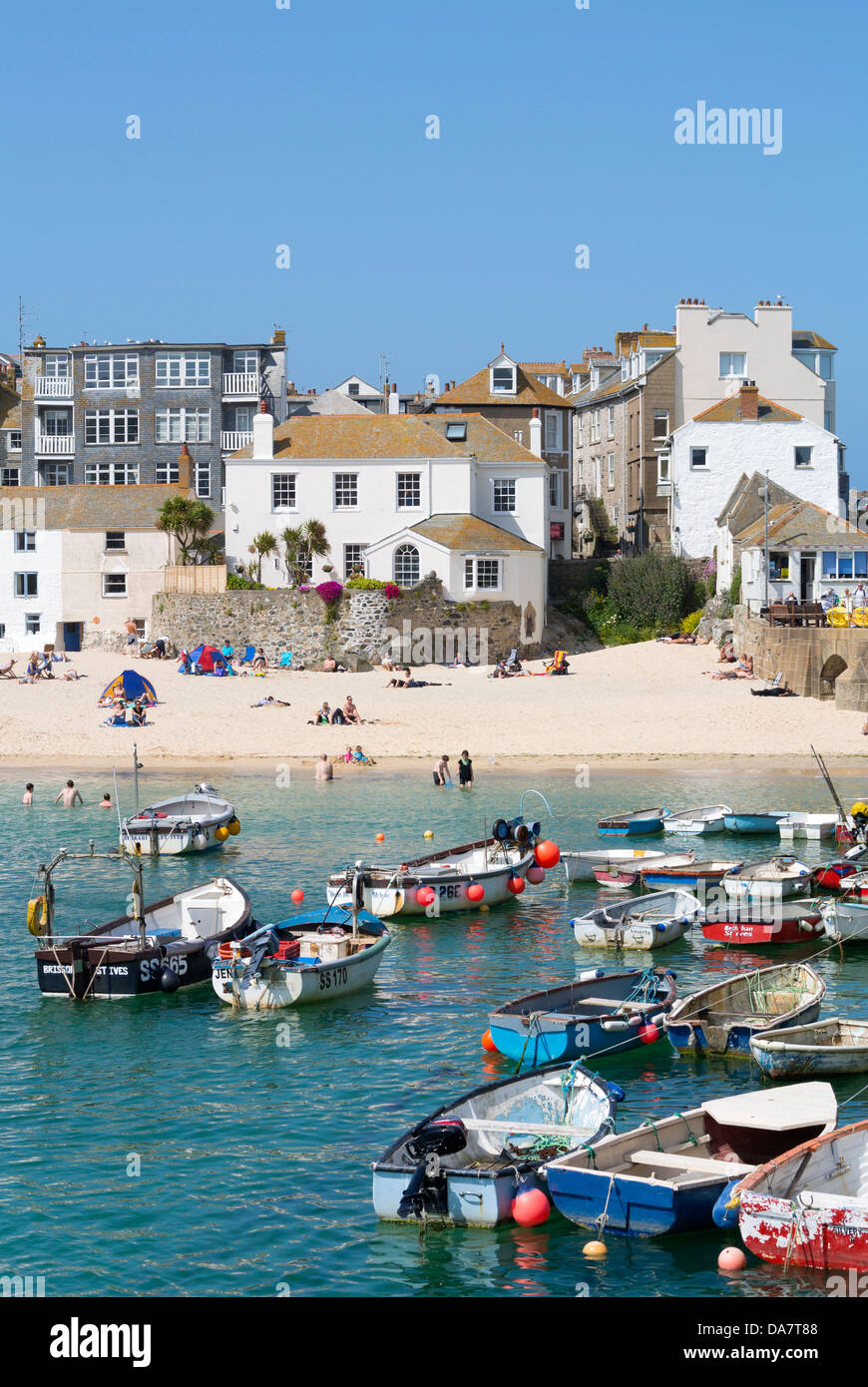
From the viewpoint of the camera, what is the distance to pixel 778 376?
73.8m

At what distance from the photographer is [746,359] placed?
7412 centimetres

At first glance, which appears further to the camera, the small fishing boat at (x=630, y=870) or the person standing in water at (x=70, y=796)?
the person standing in water at (x=70, y=796)

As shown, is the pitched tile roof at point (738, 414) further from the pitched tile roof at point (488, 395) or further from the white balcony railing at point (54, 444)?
the white balcony railing at point (54, 444)

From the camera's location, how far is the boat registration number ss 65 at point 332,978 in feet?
75.6

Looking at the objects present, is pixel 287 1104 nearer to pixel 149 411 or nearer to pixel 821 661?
pixel 821 661

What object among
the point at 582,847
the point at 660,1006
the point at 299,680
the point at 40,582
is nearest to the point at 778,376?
the point at 299,680

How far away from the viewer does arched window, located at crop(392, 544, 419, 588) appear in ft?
209

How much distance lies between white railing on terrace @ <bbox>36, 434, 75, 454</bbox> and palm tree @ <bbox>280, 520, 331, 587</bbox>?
16203 mm

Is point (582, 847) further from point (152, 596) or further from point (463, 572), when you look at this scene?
point (152, 596)

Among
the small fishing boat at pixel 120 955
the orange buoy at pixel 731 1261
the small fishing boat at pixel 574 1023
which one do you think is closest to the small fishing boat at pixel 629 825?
the small fishing boat at pixel 120 955

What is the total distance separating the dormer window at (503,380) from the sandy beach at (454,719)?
2296 cm

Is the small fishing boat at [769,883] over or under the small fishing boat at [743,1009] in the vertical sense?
over

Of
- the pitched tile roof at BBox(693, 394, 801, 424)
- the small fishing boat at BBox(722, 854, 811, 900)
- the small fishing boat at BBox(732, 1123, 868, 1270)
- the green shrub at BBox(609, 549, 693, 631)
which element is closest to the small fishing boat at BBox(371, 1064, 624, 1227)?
the small fishing boat at BBox(732, 1123, 868, 1270)

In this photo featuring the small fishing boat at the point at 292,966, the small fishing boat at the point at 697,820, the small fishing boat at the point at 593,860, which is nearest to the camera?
the small fishing boat at the point at 292,966
